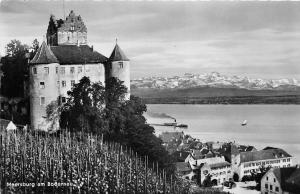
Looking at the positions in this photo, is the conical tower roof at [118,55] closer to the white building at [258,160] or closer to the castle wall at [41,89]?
the castle wall at [41,89]

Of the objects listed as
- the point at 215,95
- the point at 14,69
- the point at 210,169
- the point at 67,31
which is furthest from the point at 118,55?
the point at 14,69

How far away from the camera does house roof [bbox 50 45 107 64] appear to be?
6252mm

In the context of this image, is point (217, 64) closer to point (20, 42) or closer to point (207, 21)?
point (207, 21)

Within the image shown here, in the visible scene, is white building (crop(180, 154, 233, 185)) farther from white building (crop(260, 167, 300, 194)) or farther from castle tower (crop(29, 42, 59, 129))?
castle tower (crop(29, 42, 59, 129))

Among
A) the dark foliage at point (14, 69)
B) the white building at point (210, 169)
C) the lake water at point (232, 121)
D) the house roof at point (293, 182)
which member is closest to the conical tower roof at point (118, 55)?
the lake water at point (232, 121)

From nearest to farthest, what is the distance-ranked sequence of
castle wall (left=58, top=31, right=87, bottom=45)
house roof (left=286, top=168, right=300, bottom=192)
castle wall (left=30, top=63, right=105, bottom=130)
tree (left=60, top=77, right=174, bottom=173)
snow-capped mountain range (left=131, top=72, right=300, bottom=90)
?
house roof (left=286, top=168, right=300, bottom=192)
snow-capped mountain range (left=131, top=72, right=300, bottom=90)
tree (left=60, top=77, right=174, bottom=173)
castle wall (left=58, top=31, right=87, bottom=45)
castle wall (left=30, top=63, right=105, bottom=130)

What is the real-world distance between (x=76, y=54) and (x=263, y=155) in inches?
84.8

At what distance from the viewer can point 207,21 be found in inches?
210

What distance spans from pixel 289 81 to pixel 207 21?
2.83 ft

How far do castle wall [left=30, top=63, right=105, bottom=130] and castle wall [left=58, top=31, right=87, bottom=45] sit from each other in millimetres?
277

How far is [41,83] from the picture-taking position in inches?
254

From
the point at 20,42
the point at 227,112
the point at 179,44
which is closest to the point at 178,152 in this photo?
the point at 227,112

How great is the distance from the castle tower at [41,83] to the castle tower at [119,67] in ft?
1.78

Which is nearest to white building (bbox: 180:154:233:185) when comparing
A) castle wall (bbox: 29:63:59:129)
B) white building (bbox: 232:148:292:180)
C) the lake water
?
white building (bbox: 232:148:292:180)
